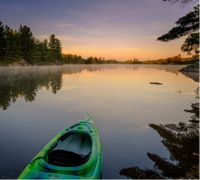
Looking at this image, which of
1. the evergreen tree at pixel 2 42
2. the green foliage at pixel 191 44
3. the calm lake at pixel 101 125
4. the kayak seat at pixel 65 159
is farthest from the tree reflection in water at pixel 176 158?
the evergreen tree at pixel 2 42

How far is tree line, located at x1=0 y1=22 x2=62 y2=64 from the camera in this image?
212 feet

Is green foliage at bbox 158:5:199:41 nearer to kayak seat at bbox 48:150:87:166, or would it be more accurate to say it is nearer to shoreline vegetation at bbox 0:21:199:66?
kayak seat at bbox 48:150:87:166

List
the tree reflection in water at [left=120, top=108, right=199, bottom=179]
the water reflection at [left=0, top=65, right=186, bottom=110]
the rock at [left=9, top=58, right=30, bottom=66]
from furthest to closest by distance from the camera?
the rock at [left=9, top=58, right=30, bottom=66]
the water reflection at [left=0, top=65, right=186, bottom=110]
the tree reflection in water at [left=120, top=108, right=199, bottom=179]

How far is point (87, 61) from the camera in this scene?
544 ft

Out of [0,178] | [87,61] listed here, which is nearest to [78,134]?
[0,178]

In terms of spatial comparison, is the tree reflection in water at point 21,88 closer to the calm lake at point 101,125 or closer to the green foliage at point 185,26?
the calm lake at point 101,125

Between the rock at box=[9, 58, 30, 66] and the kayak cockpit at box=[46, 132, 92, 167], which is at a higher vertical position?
the rock at box=[9, 58, 30, 66]

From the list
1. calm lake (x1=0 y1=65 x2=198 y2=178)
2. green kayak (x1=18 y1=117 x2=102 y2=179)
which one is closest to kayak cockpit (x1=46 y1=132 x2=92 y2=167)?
green kayak (x1=18 y1=117 x2=102 y2=179)

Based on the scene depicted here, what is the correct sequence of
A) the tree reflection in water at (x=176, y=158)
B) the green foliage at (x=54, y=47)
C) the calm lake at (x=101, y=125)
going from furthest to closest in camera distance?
the green foliage at (x=54, y=47)
the calm lake at (x=101, y=125)
the tree reflection in water at (x=176, y=158)

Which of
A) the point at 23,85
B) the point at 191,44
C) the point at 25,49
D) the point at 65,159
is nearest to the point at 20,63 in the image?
the point at 25,49

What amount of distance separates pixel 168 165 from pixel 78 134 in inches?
125

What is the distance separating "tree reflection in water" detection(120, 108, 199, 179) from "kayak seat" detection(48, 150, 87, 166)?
1.85m

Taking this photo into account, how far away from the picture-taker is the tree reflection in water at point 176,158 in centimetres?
616

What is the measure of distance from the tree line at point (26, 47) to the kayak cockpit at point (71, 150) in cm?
6304
